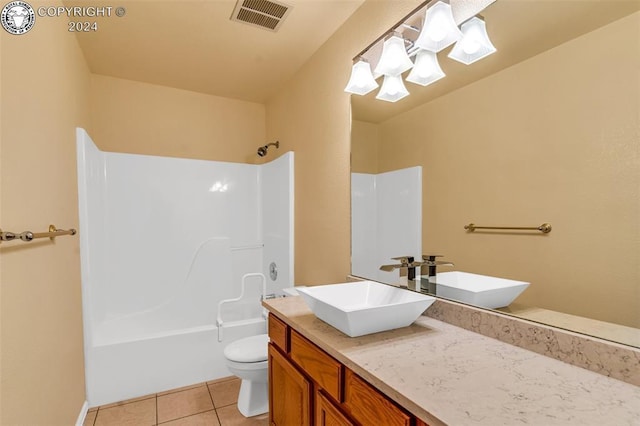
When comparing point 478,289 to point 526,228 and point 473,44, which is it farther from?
point 473,44

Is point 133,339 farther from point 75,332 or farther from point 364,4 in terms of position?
point 364,4

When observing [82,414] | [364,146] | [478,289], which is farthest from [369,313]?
[82,414]

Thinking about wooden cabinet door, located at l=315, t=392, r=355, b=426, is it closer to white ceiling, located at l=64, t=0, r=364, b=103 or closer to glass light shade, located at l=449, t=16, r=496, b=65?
glass light shade, located at l=449, t=16, r=496, b=65

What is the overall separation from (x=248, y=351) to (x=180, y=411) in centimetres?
63

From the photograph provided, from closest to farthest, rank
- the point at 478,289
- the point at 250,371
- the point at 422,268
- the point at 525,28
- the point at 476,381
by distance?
the point at 476,381
the point at 525,28
the point at 478,289
the point at 422,268
the point at 250,371

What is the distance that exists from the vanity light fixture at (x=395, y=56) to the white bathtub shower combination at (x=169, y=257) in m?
1.28

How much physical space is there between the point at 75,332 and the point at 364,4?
2614 mm

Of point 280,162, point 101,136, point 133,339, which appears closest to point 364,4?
point 280,162

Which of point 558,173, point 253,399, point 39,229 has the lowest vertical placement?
point 253,399

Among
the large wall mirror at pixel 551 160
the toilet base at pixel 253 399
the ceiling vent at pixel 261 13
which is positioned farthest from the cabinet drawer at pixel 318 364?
the ceiling vent at pixel 261 13

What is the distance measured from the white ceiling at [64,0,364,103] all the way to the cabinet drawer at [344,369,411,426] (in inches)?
76.8

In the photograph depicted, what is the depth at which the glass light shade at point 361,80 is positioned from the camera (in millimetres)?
1745

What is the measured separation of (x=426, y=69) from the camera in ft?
4.80

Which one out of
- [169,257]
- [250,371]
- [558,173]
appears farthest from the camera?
[169,257]
